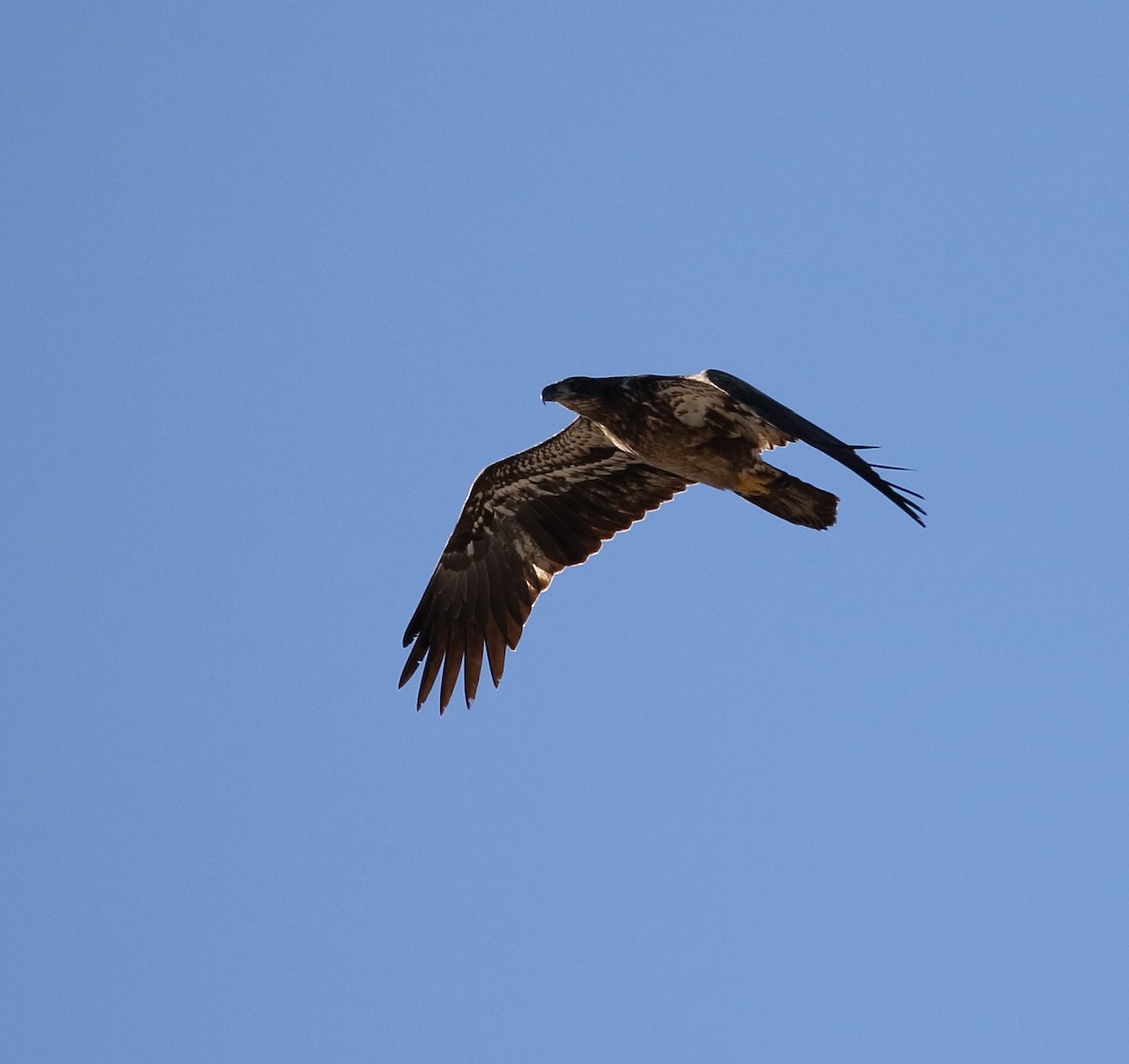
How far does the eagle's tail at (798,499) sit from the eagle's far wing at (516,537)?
160 cm

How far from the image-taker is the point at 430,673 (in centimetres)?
1584

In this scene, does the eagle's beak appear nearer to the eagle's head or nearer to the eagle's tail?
the eagle's head

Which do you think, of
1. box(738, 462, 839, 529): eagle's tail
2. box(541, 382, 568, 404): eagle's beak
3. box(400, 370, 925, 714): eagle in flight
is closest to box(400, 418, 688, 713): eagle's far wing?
box(400, 370, 925, 714): eagle in flight

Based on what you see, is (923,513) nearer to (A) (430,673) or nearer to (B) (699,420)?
(B) (699,420)

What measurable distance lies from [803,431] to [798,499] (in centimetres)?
235

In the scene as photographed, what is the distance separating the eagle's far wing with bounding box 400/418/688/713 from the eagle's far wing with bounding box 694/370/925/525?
2.87 m

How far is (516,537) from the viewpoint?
16.2 meters

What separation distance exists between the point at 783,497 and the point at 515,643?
10.0 ft

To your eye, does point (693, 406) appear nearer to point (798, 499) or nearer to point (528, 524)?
point (798, 499)

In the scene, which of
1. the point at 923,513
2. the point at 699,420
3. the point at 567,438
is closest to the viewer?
the point at 923,513

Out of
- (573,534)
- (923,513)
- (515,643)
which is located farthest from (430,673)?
(923,513)

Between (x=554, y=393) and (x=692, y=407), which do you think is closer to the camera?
(x=692, y=407)

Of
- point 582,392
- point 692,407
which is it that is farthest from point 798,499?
point 582,392

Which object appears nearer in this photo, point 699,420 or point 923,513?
point 923,513
